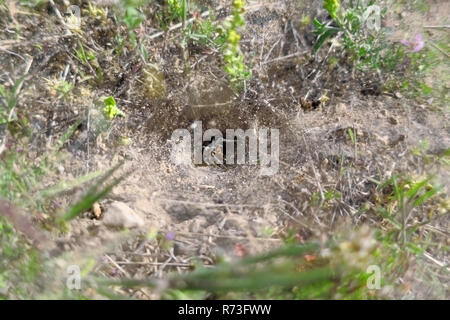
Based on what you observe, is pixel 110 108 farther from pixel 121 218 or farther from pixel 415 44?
pixel 415 44

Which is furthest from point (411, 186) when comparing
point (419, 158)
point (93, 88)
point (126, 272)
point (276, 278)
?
point (93, 88)

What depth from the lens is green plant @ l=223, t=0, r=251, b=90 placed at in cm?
165

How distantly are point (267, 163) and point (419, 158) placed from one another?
31.0 inches

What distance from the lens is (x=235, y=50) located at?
1.74 metres

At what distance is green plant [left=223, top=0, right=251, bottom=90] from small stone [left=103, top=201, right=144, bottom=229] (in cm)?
85

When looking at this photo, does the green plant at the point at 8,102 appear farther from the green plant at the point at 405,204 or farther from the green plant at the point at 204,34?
the green plant at the point at 405,204

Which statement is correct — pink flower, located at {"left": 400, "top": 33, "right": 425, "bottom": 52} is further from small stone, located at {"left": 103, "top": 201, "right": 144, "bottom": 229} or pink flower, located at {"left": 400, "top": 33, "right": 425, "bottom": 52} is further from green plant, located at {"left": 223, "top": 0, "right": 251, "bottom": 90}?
small stone, located at {"left": 103, "top": 201, "right": 144, "bottom": 229}

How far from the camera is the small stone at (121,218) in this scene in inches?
66.3

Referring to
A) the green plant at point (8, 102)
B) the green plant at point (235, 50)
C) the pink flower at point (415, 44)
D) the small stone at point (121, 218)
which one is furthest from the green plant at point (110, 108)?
the pink flower at point (415, 44)

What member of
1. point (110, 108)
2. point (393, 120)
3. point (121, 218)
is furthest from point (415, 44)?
point (121, 218)

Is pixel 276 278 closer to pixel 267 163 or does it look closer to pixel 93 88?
pixel 267 163

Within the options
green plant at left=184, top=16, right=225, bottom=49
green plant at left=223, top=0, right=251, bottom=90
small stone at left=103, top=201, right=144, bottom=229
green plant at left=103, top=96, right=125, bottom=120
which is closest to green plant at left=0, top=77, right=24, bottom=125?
green plant at left=103, top=96, right=125, bottom=120

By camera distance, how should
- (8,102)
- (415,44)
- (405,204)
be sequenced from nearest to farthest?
(405,204)
(8,102)
(415,44)

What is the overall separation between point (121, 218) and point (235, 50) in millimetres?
964
